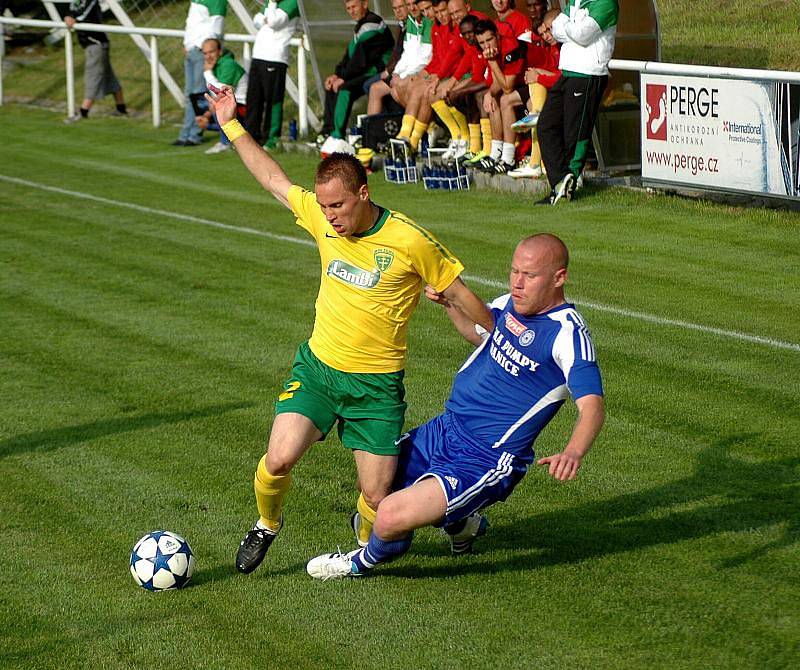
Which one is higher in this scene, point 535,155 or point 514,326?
point 514,326

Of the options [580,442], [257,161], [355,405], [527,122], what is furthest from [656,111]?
[580,442]

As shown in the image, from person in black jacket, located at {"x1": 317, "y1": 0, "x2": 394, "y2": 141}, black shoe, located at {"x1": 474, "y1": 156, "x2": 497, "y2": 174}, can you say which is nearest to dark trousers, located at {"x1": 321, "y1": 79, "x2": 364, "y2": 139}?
person in black jacket, located at {"x1": 317, "y1": 0, "x2": 394, "y2": 141}

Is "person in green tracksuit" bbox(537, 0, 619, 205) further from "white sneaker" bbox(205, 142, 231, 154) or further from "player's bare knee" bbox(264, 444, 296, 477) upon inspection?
"player's bare knee" bbox(264, 444, 296, 477)

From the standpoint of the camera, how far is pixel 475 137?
17391 mm

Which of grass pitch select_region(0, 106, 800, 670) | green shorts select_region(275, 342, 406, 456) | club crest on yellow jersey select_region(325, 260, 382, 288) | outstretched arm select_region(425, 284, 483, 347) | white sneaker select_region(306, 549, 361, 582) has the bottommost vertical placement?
grass pitch select_region(0, 106, 800, 670)

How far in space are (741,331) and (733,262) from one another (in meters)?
2.31

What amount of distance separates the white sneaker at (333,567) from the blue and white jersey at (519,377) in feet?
2.59

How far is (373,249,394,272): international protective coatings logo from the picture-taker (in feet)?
19.2

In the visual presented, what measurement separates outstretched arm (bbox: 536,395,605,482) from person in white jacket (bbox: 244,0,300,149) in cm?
1625

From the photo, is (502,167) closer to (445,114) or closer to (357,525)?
(445,114)

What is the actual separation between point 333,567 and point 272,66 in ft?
52.2

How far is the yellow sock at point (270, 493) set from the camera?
5848mm

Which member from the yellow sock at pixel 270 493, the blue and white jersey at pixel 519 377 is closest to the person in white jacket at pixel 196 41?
the yellow sock at pixel 270 493

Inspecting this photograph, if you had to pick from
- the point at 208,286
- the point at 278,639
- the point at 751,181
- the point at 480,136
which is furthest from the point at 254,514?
the point at 480,136
